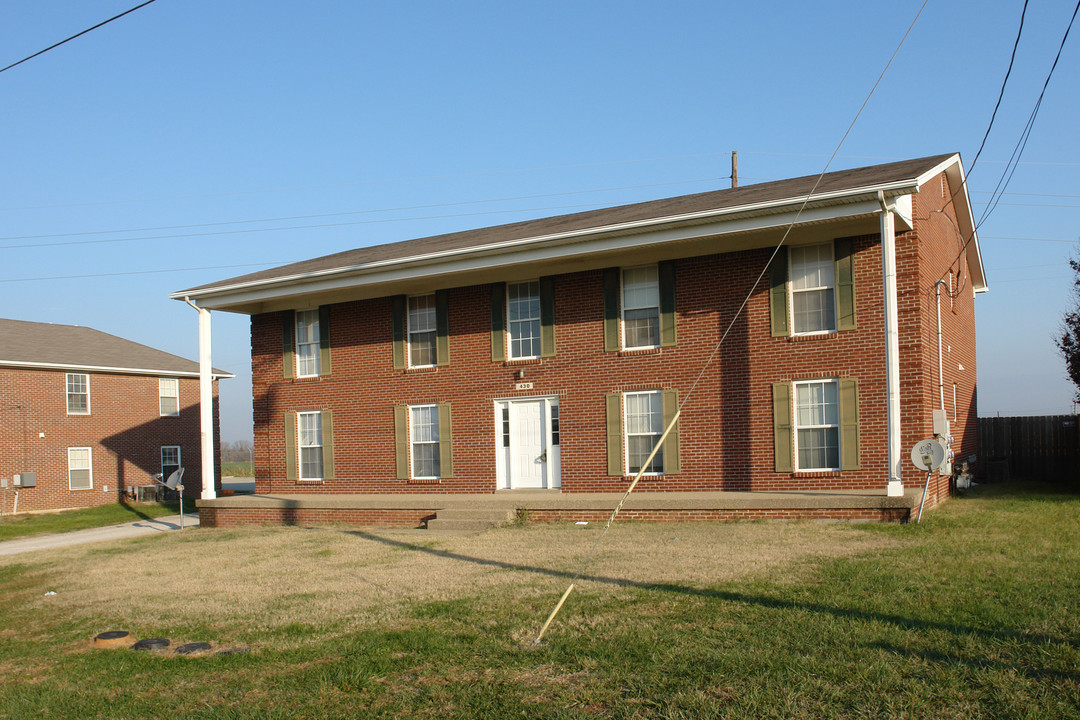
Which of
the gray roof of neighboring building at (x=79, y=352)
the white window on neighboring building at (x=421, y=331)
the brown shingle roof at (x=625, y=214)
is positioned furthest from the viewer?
the gray roof of neighboring building at (x=79, y=352)

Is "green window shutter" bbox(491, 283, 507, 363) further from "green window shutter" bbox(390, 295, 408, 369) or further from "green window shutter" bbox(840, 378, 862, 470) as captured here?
"green window shutter" bbox(840, 378, 862, 470)

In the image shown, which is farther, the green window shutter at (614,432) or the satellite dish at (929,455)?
the green window shutter at (614,432)

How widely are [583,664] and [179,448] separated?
92.9 ft

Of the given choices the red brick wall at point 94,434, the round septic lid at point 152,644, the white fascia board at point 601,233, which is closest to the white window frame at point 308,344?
the white fascia board at point 601,233

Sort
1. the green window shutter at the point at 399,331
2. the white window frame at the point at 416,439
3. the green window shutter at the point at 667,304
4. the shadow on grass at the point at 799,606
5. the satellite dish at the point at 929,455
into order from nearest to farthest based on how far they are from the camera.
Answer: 1. the shadow on grass at the point at 799,606
2. the satellite dish at the point at 929,455
3. the green window shutter at the point at 667,304
4. the white window frame at the point at 416,439
5. the green window shutter at the point at 399,331

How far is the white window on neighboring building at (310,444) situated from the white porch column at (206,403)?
1.94m

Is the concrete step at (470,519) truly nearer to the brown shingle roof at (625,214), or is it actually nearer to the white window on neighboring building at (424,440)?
the white window on neighboring building at (424,440)

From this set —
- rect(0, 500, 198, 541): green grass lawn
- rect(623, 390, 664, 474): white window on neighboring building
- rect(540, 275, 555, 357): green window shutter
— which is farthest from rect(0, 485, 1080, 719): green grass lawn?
rect(0, 500, 198, 541): green grass lawn

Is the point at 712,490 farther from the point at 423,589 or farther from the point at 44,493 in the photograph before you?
the point at 44,493

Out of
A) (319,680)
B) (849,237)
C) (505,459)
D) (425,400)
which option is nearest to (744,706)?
(319,680)

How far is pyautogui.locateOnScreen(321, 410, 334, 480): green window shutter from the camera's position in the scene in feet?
65.8

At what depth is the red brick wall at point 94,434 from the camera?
87.8 feet

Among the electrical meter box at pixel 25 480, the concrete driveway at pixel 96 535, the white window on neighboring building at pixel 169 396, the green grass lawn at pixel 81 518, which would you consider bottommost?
the green grass lawn at pixel 81 518

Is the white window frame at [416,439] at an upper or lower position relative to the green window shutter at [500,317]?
lower
